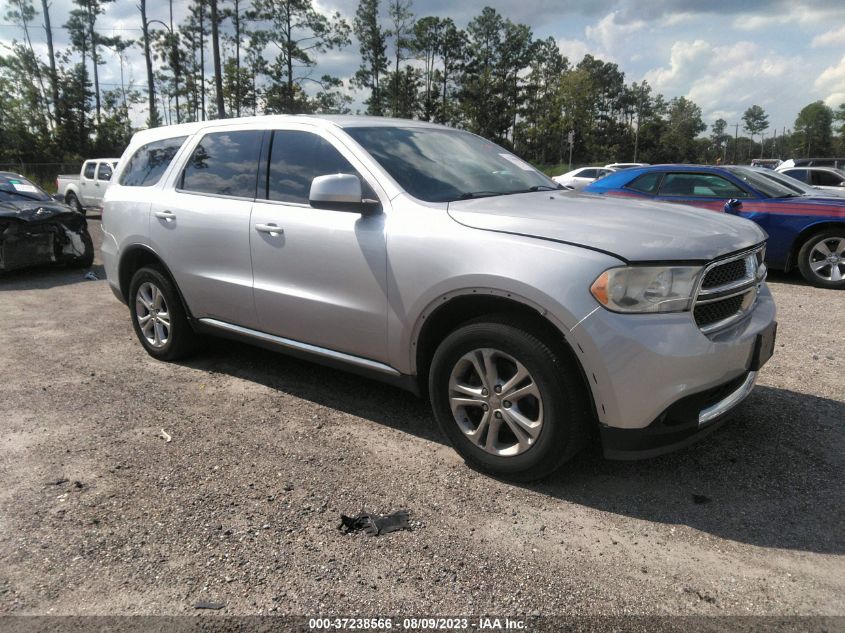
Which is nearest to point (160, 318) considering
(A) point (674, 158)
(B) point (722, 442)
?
(B) point (722, 442)

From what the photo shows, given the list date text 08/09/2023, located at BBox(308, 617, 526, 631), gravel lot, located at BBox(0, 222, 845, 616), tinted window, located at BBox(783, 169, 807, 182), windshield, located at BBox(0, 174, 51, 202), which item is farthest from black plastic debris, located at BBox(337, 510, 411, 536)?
tinted window, located at BBox(783, 169, 807, 182)

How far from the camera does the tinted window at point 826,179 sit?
14828 mm

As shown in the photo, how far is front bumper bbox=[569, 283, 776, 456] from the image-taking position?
8.47ft

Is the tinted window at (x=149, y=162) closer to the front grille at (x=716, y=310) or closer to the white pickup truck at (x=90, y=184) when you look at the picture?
the front grille at (x=716, y=310)

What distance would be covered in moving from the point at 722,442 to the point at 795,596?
128 cm

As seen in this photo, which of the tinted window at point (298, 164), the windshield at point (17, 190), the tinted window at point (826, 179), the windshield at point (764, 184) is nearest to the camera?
the tinted window at point (298, 164)

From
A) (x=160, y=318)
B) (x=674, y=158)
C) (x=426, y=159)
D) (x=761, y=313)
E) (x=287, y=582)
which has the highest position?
(x=674, y=158)

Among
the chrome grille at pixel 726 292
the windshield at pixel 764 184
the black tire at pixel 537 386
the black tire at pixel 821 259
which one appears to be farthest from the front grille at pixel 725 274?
the windshield at pixel 764 184

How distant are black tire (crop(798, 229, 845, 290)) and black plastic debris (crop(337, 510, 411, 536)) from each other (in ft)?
23.9

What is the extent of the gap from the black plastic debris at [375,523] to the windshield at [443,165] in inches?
63.5

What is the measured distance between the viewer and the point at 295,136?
3953 millimetres

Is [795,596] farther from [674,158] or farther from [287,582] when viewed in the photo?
[674,158]

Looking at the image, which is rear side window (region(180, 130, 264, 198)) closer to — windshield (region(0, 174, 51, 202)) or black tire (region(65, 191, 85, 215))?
windshield (region(0, 174, 51, 202))

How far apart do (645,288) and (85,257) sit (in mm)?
9214
